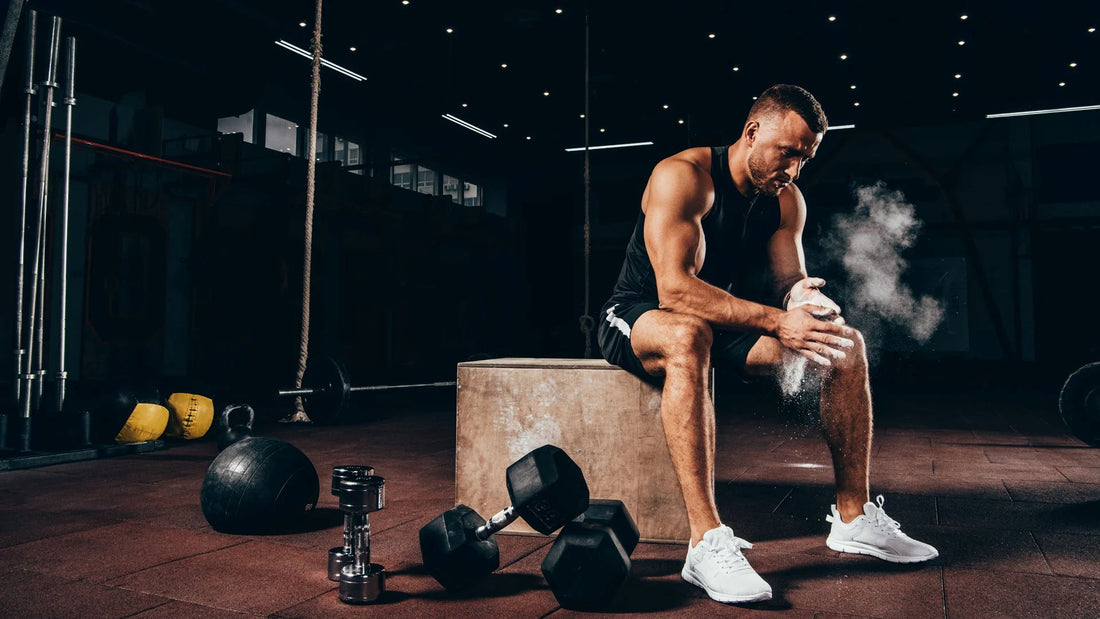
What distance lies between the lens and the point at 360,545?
1.34 metres

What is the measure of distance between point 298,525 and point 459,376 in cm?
62

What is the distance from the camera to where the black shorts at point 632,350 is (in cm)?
167

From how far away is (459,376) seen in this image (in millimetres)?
1862

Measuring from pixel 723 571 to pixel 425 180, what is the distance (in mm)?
11583

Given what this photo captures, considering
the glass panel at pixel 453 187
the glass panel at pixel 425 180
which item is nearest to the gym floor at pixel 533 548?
the glass panel at pixel 425 180

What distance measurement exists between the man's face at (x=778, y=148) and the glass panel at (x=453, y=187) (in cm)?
1140

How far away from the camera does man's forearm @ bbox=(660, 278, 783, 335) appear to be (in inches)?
59.0

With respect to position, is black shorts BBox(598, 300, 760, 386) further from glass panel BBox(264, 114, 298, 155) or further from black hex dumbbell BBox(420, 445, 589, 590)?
glass panel BBox(264, 114, 298, 155)

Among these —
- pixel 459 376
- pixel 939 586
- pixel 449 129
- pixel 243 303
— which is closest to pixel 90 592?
pixel 459 376

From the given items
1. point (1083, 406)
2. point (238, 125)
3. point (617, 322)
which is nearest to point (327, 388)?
point (617, 322)

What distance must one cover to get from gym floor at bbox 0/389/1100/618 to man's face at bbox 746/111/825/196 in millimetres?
879

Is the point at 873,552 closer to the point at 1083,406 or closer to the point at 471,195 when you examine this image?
the point at 1083,406

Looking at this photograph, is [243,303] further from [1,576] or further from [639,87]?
[1,576]

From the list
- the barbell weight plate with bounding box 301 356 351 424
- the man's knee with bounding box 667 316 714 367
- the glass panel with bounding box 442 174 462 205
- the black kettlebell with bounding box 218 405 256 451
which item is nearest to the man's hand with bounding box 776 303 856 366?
the man's knee with bounding box 667 316 714 367
